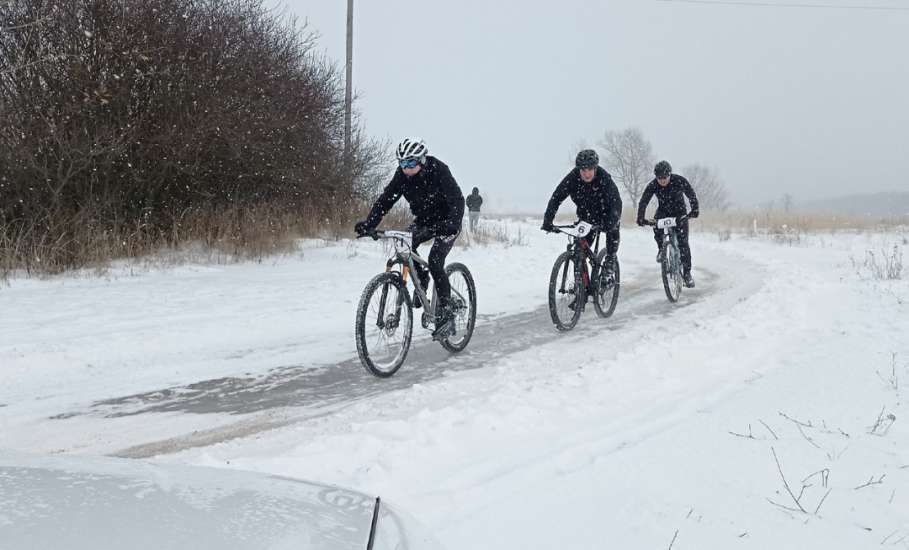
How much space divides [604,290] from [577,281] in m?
0.62

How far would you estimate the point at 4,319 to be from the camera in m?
6.74

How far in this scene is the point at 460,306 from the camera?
252 inches

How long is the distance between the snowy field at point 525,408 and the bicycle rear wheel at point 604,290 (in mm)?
225

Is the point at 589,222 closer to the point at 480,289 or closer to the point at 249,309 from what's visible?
the point at 480,289

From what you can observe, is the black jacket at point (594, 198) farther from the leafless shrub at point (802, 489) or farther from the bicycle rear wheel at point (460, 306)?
the leafless shrub at point (802, 489)

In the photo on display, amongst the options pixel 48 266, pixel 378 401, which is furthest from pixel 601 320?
pixel 48 266

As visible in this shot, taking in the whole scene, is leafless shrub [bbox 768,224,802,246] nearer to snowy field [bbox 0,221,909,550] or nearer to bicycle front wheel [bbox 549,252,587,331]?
snowy field [bbox 0,221,909,550]

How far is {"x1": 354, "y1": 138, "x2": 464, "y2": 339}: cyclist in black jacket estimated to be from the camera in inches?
236

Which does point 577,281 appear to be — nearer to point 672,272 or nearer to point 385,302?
point 672,272

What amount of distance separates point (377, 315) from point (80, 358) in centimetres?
262

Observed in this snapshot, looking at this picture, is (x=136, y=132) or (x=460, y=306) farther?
(x=136, y=132)

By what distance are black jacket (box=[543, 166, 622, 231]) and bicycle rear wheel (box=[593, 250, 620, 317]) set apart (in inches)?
18.9

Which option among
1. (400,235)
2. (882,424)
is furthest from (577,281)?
(882,424)

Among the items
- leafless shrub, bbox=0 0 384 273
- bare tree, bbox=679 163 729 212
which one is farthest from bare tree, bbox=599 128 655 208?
leafless shrub, bbox=0 0 384 273
